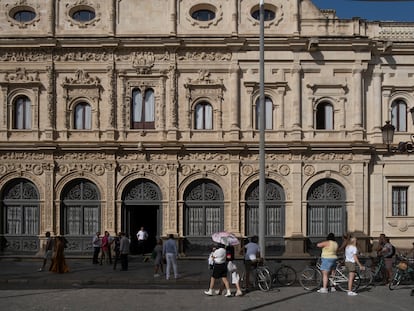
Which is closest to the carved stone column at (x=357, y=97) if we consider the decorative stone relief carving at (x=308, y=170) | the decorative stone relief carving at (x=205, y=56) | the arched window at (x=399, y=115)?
the arched window at (x=399, y=115)

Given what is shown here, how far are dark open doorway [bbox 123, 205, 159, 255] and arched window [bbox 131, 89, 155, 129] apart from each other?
385 cm

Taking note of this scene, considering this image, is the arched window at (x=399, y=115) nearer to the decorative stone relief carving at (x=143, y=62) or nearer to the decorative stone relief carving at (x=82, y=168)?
the decorative stone relief carving at (x=143, y=62)

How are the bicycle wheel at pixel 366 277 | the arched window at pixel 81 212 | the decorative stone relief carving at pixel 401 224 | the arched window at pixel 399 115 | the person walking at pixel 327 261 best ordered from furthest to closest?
1. the arched window at pixel 399 115
2. the decorative stone relief carving at pixel 401 224
3. the arched window at pixel 81 212
4. the bicycle wheel at pixel 366 277
5. the person walking at pixel 327 261

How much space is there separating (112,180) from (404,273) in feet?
47.0

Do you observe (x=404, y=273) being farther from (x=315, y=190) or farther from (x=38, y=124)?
(x=38, y=124)

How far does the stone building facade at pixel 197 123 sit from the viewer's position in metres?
28.0

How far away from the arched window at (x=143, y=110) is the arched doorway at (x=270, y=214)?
569 centimetres

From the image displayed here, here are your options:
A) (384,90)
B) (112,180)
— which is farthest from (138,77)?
(384,90)

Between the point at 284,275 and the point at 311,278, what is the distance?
Result: 1.12 metres

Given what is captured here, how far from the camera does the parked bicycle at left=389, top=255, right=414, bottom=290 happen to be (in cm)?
1752

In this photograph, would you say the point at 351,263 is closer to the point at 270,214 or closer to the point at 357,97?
the point at 270,214

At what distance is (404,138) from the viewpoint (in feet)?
94.5

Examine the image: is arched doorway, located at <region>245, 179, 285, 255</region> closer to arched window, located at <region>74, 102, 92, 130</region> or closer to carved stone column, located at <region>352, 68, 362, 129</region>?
carved stone column, located at <region>352, 68, 362, 129</region>

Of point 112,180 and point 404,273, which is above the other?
point 112,180
